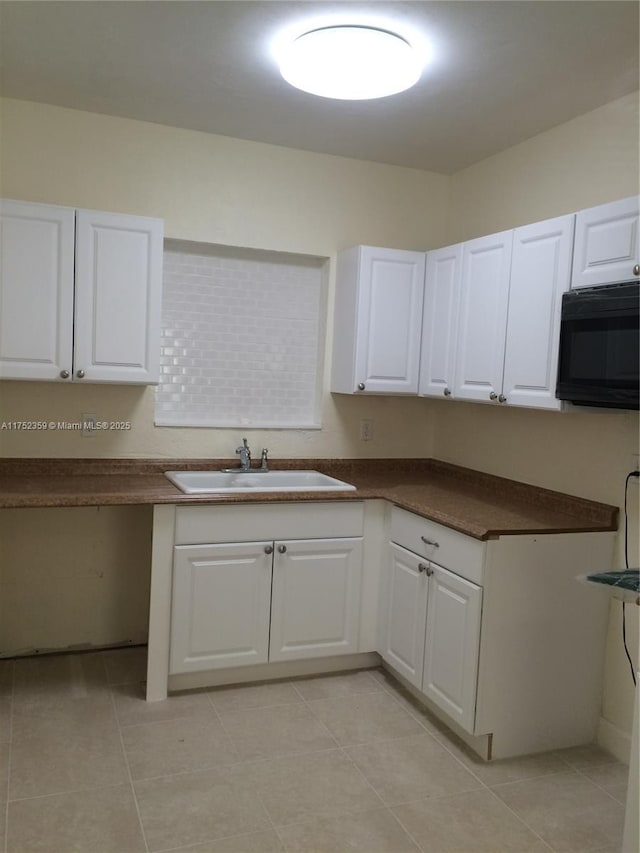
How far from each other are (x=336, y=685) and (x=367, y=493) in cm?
87

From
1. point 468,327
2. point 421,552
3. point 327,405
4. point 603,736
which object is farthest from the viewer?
point 327,405

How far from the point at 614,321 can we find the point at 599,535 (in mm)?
869

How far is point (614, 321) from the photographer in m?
2.40

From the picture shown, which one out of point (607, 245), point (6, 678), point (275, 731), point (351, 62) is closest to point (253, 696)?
point (275, 731)

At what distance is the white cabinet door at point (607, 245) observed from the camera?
2402 millimetres

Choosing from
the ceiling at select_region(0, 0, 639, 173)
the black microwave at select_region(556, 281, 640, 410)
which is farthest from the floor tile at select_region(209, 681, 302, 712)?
the ceiling at select_region(0, 0, 639, 173)

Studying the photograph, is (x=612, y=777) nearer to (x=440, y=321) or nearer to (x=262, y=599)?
(x=262, y=599)

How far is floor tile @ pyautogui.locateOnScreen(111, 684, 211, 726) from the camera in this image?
9.48ft

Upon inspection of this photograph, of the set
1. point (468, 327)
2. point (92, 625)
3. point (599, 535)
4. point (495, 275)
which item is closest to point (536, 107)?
point (495, 275)

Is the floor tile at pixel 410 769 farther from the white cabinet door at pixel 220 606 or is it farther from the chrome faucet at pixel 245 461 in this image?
the chrome faucet at pixel 245 461

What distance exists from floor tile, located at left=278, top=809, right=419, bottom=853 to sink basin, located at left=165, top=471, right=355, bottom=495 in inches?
52.7

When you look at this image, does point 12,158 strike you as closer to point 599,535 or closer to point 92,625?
point 92,625

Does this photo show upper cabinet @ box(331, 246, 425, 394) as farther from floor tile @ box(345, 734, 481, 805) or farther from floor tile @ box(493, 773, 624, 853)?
floor tile @ box(493, 773, 624, 853)

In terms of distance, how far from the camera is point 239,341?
3734mm
